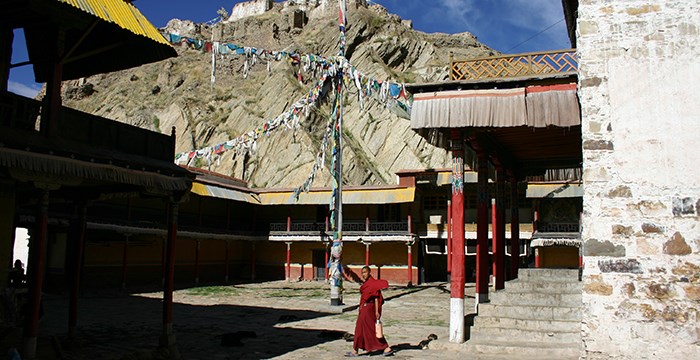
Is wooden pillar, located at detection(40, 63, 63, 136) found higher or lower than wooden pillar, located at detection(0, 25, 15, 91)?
lower

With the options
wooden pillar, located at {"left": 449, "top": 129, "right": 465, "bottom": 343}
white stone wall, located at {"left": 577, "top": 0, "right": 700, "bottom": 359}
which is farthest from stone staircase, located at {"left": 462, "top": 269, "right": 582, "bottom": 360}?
white stone wall, located at {"left": 577, "top": 0, "right": 700, "bottom": 359}

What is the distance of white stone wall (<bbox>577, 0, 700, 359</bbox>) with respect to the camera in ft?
22.4

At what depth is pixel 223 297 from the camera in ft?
75.5

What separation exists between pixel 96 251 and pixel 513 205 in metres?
20.3

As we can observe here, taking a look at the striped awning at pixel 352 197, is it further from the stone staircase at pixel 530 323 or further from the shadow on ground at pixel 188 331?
the stone staircase at pixel 530 323

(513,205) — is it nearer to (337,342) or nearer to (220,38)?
(337,342)

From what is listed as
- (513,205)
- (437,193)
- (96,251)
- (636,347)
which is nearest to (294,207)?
(437,193)

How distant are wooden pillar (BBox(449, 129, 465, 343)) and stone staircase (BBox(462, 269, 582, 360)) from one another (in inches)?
15.5

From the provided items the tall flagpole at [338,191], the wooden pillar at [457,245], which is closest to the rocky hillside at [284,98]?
the tall flagpole at [338,191]

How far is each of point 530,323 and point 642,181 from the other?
4.08 m

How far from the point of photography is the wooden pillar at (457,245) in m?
10.3

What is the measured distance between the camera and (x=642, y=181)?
7.10 metres

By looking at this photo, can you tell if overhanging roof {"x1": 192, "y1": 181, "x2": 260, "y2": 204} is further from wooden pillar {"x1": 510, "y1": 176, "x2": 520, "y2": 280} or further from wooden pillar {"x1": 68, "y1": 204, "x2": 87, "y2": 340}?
wooden pillar {"x1": 510, "y1": 176, "x2": 520, "y2": 280}

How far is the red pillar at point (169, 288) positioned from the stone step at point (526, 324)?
222 inches
